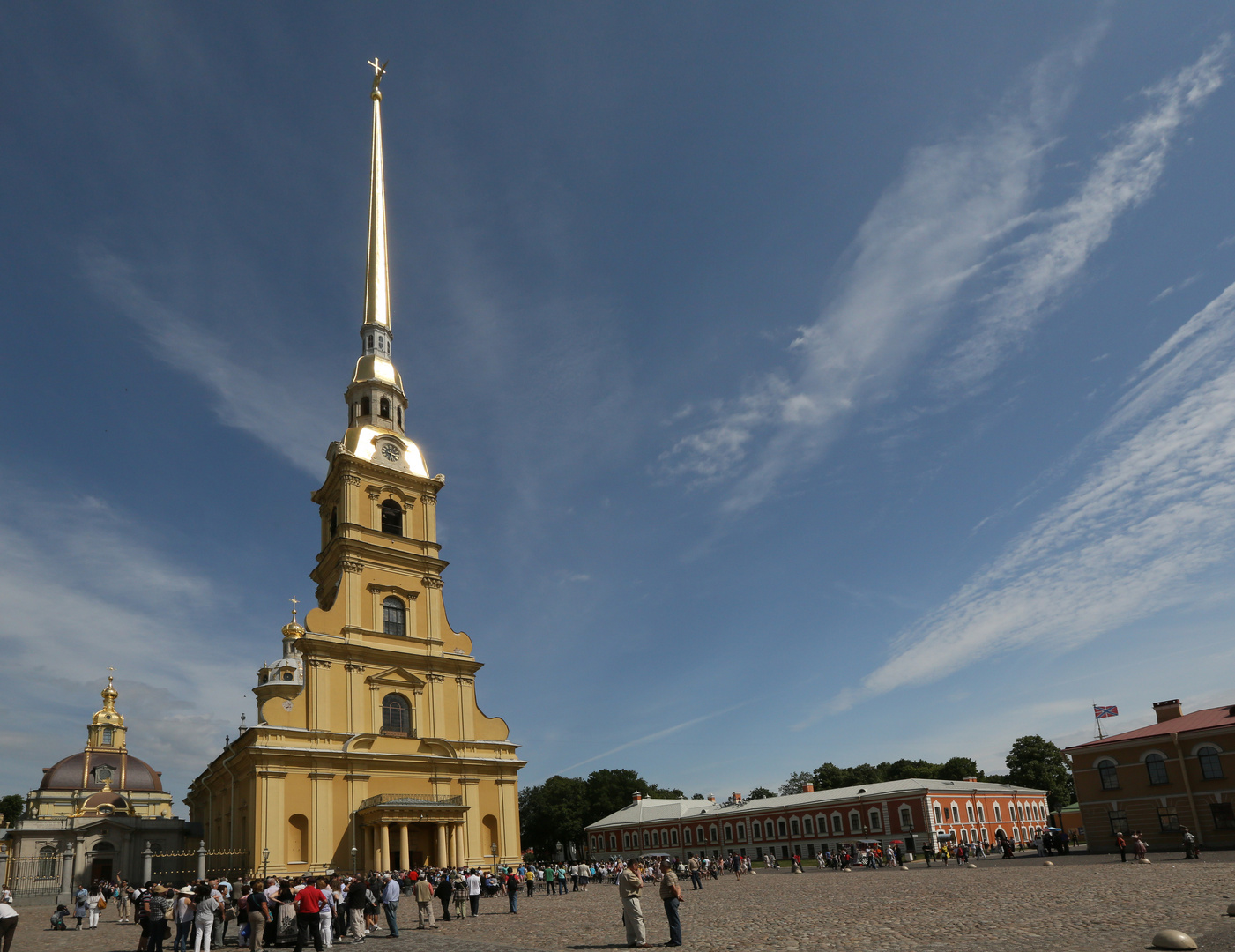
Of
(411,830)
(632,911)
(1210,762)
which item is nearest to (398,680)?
(411,830)

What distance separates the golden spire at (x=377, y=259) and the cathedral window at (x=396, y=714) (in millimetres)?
24115

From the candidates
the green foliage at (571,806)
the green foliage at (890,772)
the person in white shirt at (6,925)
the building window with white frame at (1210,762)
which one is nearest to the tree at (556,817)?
the green foliage at (571,806)

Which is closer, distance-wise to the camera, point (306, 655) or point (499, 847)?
point (306, 655)

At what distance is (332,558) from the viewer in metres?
43.4

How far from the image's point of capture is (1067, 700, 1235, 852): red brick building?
120 ft

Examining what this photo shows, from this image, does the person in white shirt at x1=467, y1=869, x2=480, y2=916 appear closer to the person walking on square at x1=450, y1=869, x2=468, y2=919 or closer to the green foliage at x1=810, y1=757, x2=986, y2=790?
the person walking on square at x1=450, y1=869, x2=468, y2=919

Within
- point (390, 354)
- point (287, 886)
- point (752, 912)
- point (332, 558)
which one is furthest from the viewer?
point (390, 354)

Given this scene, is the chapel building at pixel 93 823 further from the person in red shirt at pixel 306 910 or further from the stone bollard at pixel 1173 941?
the stone bollard at pixel 1173 941

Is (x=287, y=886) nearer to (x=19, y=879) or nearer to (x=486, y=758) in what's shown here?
→ (x=486, y=758)

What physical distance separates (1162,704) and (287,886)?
153 feet

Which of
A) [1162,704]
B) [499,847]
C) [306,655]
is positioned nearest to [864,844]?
[1162,704]

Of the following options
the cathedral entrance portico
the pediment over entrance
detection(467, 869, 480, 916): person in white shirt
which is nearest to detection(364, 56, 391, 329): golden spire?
the pediment over entrance

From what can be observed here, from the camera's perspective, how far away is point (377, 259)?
53.4m

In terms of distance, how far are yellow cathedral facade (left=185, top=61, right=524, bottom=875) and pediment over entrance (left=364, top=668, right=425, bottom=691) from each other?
0.20ft
